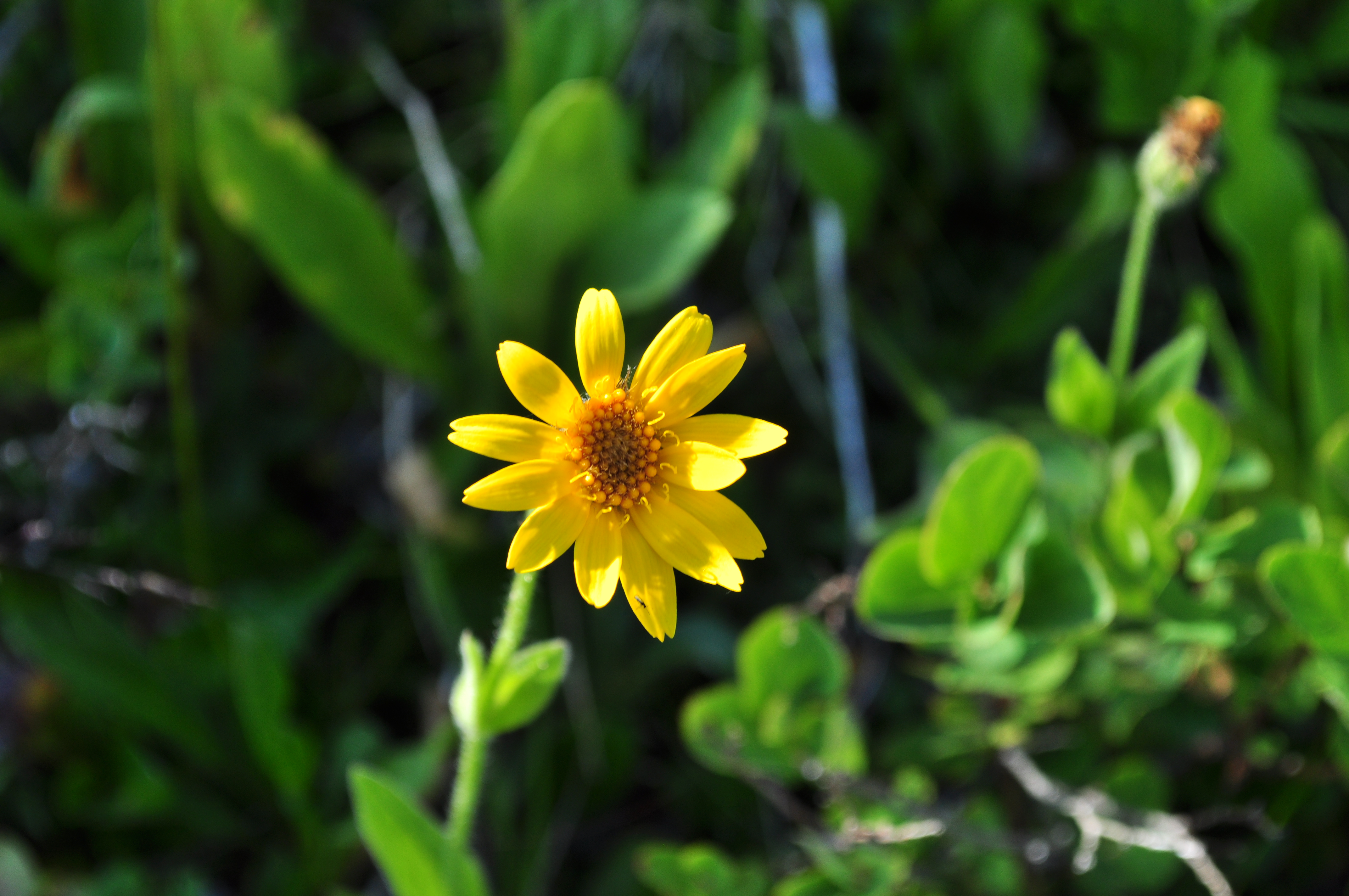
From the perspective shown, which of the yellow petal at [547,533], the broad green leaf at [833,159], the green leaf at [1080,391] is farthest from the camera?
the broad green leaf at [833,159]

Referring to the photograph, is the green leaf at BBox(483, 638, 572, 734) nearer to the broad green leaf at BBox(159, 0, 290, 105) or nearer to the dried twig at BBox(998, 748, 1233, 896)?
the dried twig at BBox(998, 748, 1233, 896)

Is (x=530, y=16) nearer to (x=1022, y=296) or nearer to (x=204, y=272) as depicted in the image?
(x=204, y=272)

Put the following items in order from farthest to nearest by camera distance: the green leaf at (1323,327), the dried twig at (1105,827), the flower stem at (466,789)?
1. the green leaf at (1323,327)
2. the dried twig at (1105,827)
3. the flower stem at (466,789)

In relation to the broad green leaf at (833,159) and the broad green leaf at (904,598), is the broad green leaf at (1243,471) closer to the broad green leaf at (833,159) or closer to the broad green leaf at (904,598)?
the broad green leaf at (904,598)

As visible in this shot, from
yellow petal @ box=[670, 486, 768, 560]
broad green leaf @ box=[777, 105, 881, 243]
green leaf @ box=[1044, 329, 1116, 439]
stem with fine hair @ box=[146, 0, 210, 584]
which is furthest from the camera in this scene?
broad green leaf @ box=[777, 105, 881, 243]

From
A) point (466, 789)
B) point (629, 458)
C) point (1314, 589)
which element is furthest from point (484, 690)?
point (1314, 589)

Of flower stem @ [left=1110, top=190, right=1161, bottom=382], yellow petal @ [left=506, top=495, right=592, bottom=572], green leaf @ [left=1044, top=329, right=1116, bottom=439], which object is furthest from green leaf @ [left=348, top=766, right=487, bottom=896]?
flower stem @ [left=1110, top=190, right=1161, bottom=382]

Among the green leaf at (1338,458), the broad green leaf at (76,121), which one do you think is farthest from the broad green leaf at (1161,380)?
the broad green leaf at (76,121)
